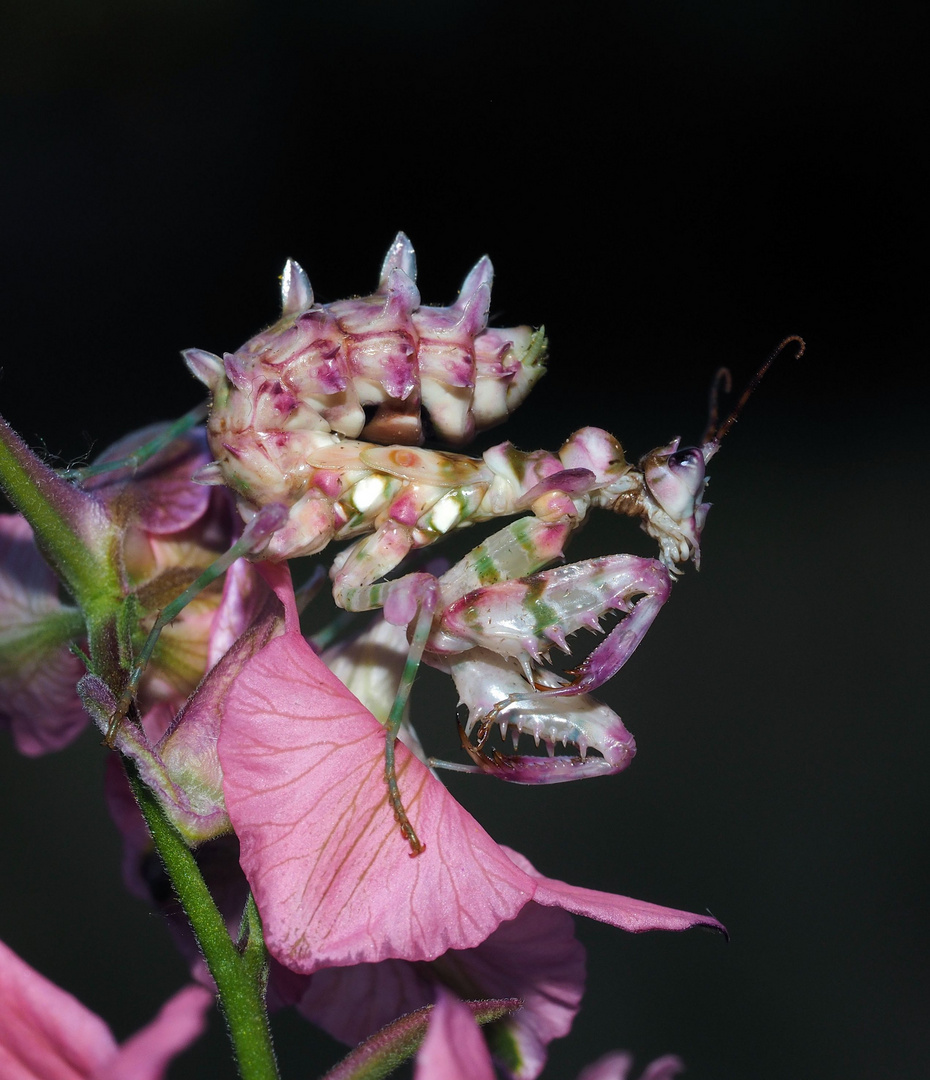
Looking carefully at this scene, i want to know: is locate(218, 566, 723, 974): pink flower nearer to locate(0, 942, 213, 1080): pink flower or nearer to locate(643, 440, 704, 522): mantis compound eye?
locate(0, 942, 213, 1080): pink flower

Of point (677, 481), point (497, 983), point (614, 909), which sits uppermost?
point (677, 481)

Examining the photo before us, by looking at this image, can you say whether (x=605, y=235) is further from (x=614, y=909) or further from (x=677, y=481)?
(x=614, y=909)

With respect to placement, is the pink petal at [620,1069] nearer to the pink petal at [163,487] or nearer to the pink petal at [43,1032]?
the pink petal at [43,1032]

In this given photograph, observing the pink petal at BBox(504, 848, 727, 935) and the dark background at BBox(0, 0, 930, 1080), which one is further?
the dark background at BBox(0, 0, 930, 1080)

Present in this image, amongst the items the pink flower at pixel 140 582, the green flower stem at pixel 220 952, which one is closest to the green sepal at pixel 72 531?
the pink flower at pixel 140 582

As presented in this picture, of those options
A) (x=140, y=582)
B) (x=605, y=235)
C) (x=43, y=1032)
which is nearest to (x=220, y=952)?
(x=43, y=1032)

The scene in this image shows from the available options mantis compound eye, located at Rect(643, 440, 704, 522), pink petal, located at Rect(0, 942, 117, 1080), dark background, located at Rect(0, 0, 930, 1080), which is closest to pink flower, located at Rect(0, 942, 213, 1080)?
pink petal, located at Rect(0, 942, 117, 1080)
